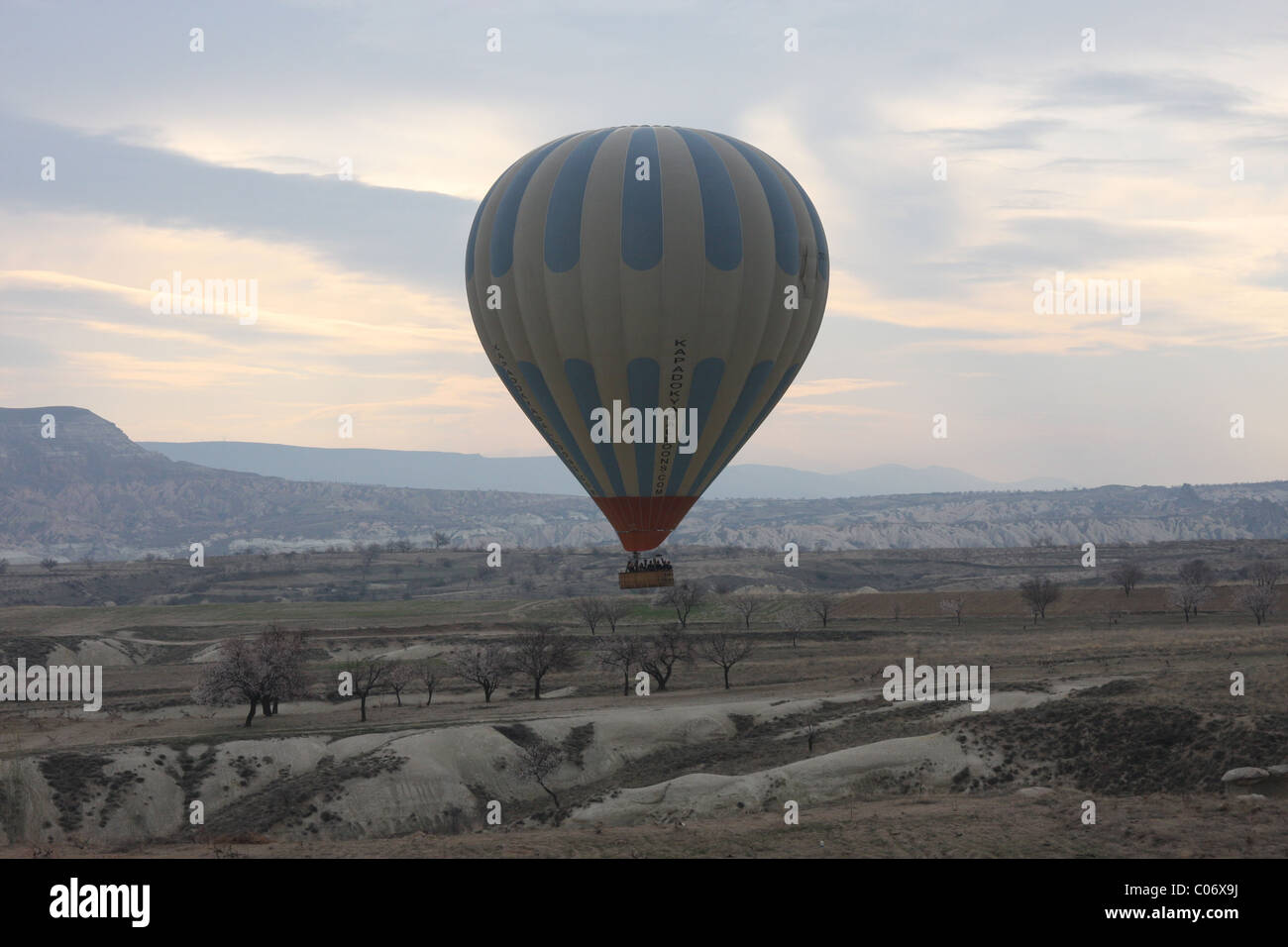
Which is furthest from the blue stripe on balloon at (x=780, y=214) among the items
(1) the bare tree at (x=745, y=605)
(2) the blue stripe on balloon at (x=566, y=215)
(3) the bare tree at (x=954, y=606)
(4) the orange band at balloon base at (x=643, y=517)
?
(3) the bare tree at (x=954, y=606)

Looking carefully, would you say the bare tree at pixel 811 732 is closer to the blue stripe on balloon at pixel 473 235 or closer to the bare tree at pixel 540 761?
the bare tree at pixel 540 761

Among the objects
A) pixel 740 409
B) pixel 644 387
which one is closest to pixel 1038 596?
pixel 740 409

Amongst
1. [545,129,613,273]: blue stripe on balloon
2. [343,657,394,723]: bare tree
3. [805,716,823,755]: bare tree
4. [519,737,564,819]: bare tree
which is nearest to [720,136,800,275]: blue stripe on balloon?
[545,129,613,273]: blue stripe on balloon

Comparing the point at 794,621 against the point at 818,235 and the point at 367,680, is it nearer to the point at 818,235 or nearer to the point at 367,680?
the point at 367,680

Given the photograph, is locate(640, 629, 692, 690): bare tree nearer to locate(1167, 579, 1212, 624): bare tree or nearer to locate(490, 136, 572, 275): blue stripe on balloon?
locate(490, 136, 572, 275): blue stripe on balloon

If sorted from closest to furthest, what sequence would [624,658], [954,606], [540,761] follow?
[540,761], [624,658], [954,606]

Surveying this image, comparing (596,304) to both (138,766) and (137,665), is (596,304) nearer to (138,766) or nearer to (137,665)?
(138,766)
